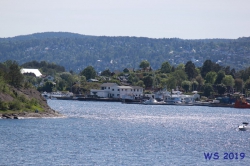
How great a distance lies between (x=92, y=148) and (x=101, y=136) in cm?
1169

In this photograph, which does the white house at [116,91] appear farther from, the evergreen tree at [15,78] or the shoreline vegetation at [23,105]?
the shoreline vegetation at [23,105]

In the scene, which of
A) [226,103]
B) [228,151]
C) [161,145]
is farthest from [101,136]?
[226,103]

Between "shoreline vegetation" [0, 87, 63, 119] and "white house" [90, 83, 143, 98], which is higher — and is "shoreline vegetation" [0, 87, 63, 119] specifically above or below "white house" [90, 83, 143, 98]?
below

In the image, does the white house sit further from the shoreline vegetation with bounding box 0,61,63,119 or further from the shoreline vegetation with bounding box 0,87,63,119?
the shoreline vegetation with bounding box 0,87,63,119

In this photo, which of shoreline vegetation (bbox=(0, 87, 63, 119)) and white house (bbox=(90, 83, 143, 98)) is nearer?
shoreline vegetation (bbox=(0, 87, 63, 119))

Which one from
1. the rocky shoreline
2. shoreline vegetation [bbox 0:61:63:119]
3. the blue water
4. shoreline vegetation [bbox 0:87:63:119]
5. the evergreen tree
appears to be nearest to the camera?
the blue water

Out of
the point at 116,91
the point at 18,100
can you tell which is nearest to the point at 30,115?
the point at 18,100

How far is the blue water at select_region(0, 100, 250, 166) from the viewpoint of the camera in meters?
50.7

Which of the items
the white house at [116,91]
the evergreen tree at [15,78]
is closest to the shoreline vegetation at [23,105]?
the evergreen tree at [15,78]

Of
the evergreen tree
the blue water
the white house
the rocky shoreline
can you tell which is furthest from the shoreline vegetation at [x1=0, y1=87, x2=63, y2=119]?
the white house

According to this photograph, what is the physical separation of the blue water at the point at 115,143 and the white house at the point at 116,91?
3874 inches

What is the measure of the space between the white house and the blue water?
323 ft

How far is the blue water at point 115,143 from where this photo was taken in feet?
166

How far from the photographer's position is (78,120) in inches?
3580
